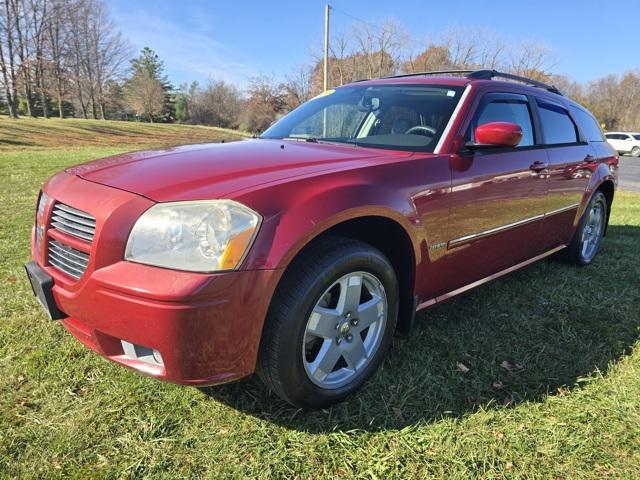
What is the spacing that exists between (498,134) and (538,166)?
93cm

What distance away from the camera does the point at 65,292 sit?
197cm

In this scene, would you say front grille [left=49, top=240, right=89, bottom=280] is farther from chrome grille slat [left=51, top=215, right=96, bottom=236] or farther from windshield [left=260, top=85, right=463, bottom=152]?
windshield [left=260, top=85, right=463, bottom=152]

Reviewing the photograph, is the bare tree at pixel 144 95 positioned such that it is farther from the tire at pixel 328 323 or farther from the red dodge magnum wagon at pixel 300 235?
the tire at pixel 328 323

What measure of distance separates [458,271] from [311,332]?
118cm

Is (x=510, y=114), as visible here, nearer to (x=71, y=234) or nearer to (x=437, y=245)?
(x=437, y=245)

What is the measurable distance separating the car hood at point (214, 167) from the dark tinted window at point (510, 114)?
32.0 inches

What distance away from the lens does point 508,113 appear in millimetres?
3287

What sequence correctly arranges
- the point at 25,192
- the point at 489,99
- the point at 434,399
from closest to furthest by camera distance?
A: the point at 434,399 < the point at 489,99 < the point at 25,192

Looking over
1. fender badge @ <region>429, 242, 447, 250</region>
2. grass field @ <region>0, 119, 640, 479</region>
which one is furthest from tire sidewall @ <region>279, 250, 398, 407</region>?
fender badge @ <region>429, 242, 447, 250</region>

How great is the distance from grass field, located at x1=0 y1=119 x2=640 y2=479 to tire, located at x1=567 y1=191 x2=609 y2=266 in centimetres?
130

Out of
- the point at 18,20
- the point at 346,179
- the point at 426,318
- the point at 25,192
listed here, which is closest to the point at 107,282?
the point at 346,179

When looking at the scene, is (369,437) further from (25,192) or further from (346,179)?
(25,192)

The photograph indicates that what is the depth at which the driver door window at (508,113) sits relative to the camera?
9.80 feet

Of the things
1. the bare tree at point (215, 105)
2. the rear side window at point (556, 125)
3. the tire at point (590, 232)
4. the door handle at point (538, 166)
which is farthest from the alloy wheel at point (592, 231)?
the bare tree at point (215, 105)
